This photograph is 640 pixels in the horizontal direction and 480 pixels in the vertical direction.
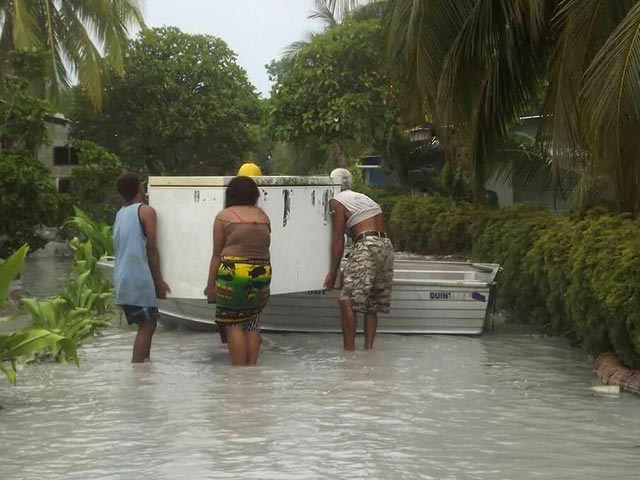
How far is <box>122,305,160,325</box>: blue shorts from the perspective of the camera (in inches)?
426

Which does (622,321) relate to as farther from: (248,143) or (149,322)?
(248,143)

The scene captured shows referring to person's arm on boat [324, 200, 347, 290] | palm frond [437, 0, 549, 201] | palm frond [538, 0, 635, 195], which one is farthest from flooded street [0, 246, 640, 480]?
palm frond [437, 0, 549, 201]

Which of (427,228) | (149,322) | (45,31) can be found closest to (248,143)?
(45,31)

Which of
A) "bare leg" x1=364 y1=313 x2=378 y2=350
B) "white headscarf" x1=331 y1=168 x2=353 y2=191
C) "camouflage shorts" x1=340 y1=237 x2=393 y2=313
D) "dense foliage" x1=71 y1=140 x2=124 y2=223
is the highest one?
"dense foliage" x1=71 y1=140 x2=124 y2=223

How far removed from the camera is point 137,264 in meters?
10.8

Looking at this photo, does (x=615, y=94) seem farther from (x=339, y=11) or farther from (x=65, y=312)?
(x=339, y=11)

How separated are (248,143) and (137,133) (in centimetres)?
421

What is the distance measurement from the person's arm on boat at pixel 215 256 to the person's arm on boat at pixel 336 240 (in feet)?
5.36

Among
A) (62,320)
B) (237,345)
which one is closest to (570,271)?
(237,345)

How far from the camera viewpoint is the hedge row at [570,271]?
9.46m

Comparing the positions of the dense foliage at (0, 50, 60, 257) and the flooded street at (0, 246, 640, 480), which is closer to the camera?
the flooded street at (0, 246, 640, 480)

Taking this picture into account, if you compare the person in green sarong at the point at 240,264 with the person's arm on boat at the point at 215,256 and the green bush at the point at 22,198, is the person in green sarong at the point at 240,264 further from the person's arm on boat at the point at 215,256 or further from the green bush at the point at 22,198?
the green bush at the point at 22,198

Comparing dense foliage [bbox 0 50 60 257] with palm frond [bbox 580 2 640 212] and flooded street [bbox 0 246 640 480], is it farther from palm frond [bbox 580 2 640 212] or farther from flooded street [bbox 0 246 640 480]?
palm frond [bbox 580 2 640 212]

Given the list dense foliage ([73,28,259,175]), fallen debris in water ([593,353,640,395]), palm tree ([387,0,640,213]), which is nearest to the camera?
fallen debris in water ([593,353,640,395])
